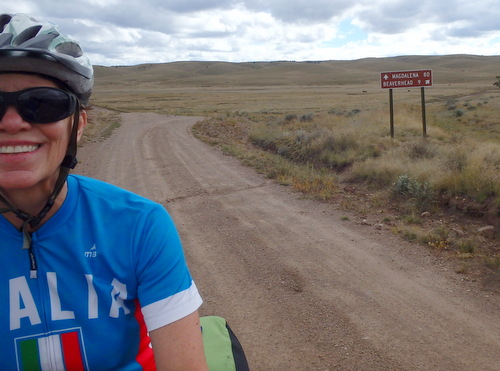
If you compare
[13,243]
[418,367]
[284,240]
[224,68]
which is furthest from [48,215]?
[224,68]

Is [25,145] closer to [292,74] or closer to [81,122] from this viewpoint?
[81,122]

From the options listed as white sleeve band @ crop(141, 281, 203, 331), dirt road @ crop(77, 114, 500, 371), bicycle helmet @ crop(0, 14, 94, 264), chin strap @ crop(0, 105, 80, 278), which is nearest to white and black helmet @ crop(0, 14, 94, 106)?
bicycle helmet @ crop(0, 14, 94, 264)

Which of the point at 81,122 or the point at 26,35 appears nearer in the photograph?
the point at 26,35

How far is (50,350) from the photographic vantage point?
1.52 m

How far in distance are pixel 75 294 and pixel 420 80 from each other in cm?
1384

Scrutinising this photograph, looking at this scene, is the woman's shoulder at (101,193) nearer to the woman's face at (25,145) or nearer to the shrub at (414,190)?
the woman's face at (25,145)

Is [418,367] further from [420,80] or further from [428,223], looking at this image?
[420,80]

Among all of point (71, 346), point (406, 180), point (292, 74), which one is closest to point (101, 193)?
point (71, 346)

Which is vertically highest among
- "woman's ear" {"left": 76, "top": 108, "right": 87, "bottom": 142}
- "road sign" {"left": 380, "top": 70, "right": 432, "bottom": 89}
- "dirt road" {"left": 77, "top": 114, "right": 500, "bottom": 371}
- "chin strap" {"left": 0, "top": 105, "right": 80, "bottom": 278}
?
"road sign" {"left": 380, "top": 70, "right": 432, "bottom": 89}

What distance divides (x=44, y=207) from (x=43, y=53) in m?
0.50

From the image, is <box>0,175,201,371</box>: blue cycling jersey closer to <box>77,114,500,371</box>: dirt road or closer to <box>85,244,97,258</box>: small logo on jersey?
<box>85,244,97,258</box>: small logo on jersey

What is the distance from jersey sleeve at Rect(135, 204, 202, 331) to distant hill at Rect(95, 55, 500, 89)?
10337 centimetres

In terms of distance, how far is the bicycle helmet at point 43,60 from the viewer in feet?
4.84

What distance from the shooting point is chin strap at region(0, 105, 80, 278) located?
4.98ft
